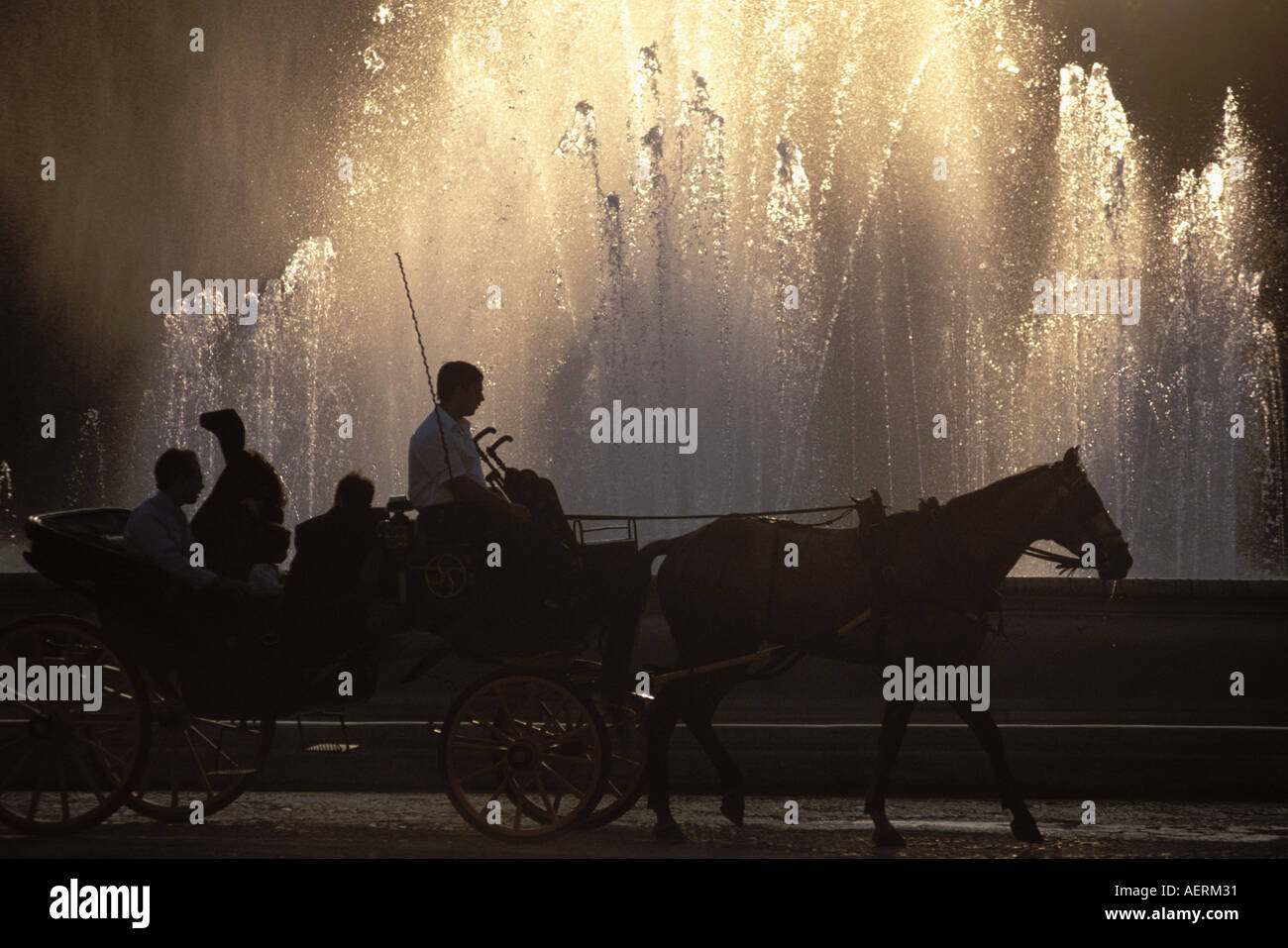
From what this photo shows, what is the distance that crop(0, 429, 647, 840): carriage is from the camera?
18.1 feet

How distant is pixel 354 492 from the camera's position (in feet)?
19.4

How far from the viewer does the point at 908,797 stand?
6.92m

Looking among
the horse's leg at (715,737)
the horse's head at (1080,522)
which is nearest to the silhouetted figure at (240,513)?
the horse's leg at (715,737)

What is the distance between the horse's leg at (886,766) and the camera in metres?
5.54

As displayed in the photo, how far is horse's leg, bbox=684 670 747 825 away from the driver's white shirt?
4.02ft

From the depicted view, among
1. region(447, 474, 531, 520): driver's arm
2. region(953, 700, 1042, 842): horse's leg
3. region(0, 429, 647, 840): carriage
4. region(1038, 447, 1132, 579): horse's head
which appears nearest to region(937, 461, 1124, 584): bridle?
region(1038, 447, 1132, 579): horse's head

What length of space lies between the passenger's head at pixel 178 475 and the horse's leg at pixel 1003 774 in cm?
311

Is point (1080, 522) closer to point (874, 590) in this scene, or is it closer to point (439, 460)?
point (874, 590)

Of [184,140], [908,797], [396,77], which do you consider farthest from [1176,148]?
[908,797]

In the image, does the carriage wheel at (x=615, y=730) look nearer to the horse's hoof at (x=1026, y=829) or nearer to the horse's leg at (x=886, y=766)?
the horse's leg at (x=886, y=766)

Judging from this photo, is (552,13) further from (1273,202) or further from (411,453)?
(411,453)

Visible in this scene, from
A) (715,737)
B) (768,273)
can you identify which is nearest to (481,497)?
(715,737)

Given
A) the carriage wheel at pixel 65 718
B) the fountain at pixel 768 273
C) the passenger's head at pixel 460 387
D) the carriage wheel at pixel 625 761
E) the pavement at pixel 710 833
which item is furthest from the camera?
the fountain at pixel 768 273

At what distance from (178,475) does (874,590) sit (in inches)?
109
